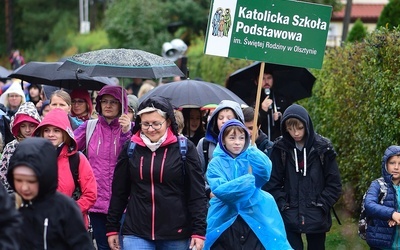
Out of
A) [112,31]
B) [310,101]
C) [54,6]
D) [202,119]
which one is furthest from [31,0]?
[202,119]

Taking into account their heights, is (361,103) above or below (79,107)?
above

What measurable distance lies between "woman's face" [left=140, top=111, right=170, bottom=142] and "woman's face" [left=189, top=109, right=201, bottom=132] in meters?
3.14

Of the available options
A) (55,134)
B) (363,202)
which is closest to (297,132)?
(363,202)

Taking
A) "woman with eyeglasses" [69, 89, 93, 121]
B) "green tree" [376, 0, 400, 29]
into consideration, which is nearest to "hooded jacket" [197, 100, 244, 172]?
"woman with eyeglasses" [69, 89, 93, 121]

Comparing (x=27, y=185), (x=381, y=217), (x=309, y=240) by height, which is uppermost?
(x=27, y=185)

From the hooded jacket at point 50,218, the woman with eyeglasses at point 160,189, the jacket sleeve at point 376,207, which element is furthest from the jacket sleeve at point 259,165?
the hooded jacket at point 50,218

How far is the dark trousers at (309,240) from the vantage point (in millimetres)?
8953

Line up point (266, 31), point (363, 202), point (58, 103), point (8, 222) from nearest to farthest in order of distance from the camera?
1. point (8, 222)
2. point (363, 202)
3. point (266, 31)
4. point (58, 103)

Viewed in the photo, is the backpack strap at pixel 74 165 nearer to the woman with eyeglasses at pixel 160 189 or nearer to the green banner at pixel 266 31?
the woman with eyeglasses at pixel 160 189

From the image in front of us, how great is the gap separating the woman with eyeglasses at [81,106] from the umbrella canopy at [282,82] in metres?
2.31

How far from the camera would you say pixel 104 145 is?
882 centimetres

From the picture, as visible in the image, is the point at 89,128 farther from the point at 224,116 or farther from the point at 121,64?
the point at 224,116

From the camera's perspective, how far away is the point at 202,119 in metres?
10.8

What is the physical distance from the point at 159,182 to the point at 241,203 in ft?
2.56
